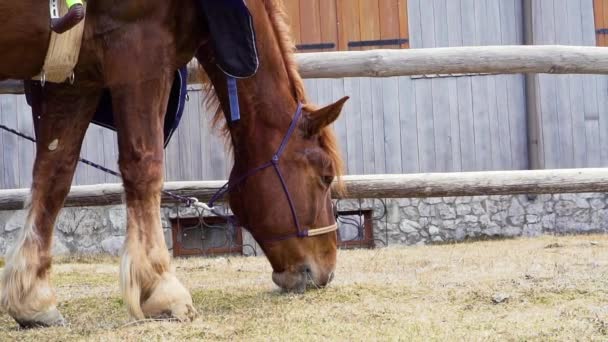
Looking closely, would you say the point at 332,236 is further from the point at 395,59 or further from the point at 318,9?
the point at 318,9

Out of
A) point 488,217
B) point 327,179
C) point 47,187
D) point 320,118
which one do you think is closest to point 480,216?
point 488,217

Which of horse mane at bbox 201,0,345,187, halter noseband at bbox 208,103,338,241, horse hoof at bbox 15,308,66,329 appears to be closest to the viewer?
horse hoof at bbox 15,308,66,329

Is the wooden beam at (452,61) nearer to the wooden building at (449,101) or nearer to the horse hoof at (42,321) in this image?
the horse hoof at (42,321)

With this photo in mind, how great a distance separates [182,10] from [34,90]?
825 mm

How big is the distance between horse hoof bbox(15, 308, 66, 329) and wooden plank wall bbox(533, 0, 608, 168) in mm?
6627

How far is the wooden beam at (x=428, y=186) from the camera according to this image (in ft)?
16.2

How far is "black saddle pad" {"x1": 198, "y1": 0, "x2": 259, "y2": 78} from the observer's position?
3156mm

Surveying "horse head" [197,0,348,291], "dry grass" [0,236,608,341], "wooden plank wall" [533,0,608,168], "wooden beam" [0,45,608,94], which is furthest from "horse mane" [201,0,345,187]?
"wooden plank wall" [533,0,608,168]

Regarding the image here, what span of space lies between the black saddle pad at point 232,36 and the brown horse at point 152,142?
0.28 feet

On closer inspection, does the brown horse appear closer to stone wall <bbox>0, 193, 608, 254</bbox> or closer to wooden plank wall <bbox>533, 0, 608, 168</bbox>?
stone wall <bbox>0, 193, 608, 254</bbox>


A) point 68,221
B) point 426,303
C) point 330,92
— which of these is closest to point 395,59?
point 426,303

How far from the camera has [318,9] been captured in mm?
8438

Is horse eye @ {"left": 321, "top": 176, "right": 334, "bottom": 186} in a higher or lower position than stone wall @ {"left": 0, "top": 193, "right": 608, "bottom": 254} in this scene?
higher

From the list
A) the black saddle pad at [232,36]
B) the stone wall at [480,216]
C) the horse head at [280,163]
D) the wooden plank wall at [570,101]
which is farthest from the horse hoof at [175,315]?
the wooden plank wall at [570,101]
